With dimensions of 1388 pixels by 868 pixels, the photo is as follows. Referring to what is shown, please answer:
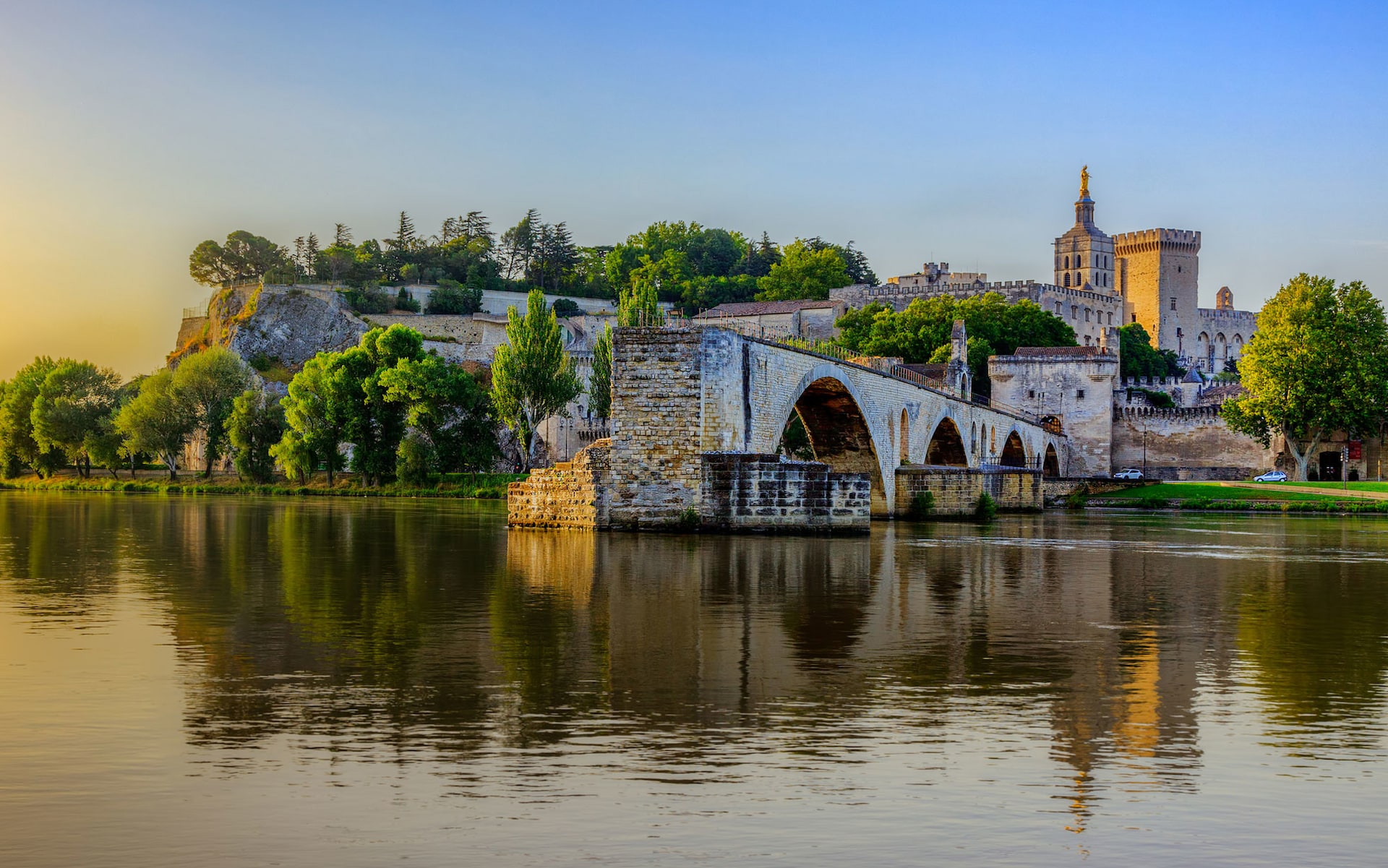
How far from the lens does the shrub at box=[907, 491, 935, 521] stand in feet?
128

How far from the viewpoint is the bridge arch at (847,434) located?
35.3 metres

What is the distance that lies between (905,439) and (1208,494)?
1795 cm

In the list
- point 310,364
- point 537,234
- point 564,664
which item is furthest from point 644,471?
point 537,234

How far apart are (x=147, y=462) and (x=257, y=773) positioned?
237 ft

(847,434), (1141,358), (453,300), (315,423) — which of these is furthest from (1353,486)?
(453,300)

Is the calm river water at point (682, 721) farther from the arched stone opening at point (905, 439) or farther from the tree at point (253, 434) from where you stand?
the tree at point (253, 434)

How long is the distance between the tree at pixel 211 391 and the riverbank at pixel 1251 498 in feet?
123

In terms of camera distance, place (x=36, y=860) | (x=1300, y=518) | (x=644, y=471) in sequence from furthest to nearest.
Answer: (x=1300, y=518) < (x=644, y=471) < (x=36, y=860)

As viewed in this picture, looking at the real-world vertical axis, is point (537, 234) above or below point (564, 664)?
above

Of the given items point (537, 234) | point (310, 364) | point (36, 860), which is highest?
point (537, 234)

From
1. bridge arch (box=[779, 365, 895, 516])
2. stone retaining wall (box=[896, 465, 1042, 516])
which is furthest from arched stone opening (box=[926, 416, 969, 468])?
bridge arch (box=[779, 365, 895, 516])

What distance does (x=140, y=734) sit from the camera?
774cm

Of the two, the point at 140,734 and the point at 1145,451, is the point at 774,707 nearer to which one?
the point at 140,734

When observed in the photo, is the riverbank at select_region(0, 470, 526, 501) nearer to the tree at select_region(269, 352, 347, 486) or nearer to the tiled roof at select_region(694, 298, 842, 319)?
the tree at select_region(269, 352, 347, 486)
